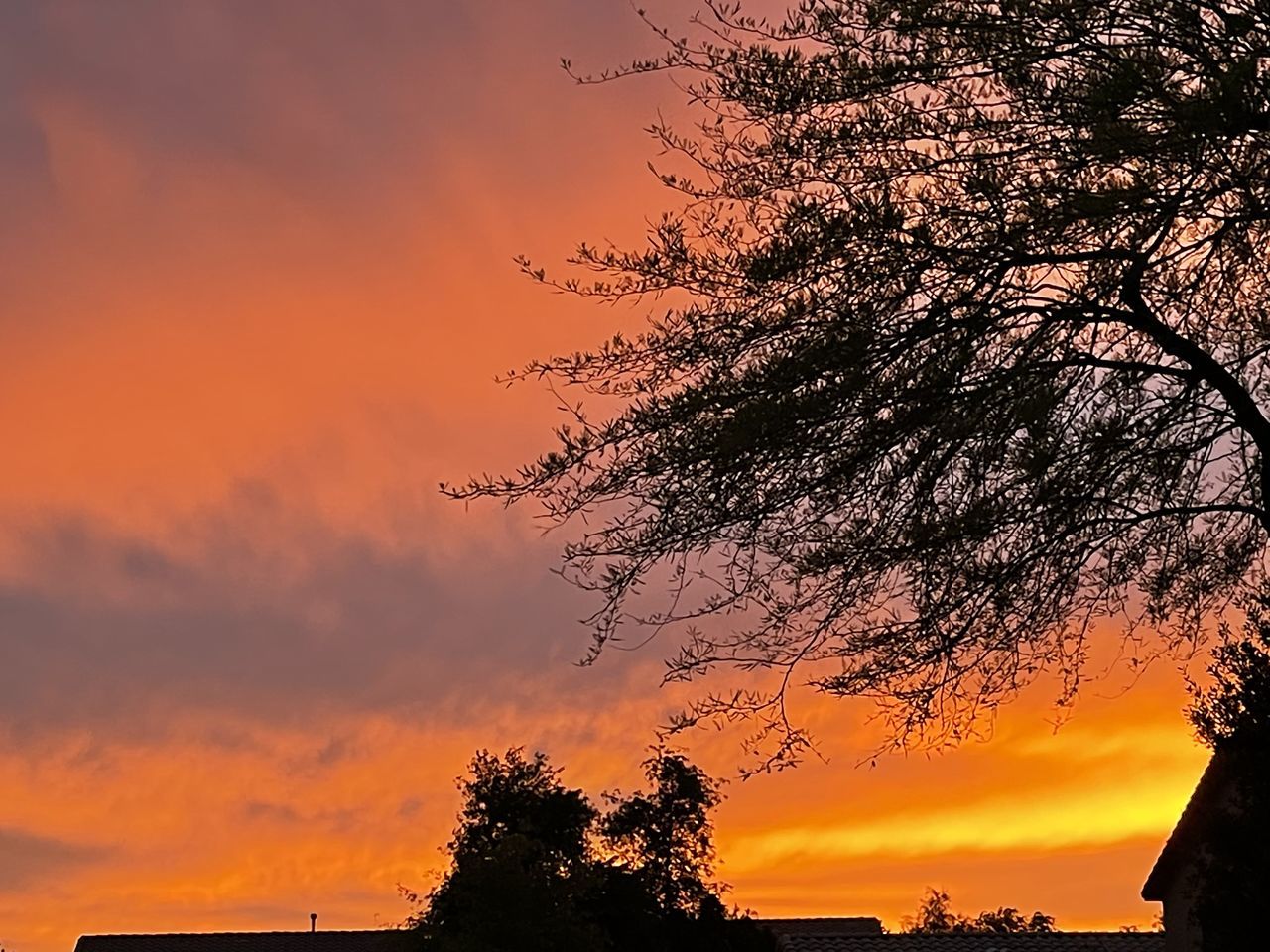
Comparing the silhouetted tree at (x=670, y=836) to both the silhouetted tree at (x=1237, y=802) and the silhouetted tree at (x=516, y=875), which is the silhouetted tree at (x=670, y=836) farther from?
the silhouetted tree at (x=1237, y=802)

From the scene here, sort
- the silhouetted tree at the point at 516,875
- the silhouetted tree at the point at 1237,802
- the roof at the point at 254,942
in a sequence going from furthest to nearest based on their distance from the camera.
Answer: the roof at the point at 254,942 → the silhouetted tree at the point at 516,875 → the silhouetted tree at the point at 1237,802

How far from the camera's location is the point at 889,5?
1045 centimetres

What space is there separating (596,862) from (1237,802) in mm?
31847

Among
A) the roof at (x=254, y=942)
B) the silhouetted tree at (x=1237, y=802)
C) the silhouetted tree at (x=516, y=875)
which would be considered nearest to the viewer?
the silhouetted tree at (x=1237, y=802)

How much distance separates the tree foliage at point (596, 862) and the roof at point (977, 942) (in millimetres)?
1808

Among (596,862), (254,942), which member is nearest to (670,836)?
(596,862)

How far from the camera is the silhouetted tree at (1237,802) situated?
48.0 feet

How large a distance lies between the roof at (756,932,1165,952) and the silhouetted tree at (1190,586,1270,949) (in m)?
26.6

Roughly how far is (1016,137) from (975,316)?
999mm

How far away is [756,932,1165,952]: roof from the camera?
4453 cm

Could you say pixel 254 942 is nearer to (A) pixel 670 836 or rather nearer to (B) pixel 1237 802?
(A) pixel 670 836

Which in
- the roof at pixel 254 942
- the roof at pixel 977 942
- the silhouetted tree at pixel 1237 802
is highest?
the roof at pixel 254 942

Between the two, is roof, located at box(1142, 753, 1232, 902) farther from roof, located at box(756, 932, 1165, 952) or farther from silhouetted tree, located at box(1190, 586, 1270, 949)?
roof, located at box(756, 932, 1165, 952)

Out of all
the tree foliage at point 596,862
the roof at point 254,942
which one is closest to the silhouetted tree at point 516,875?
the tree foliage at point 596,862
